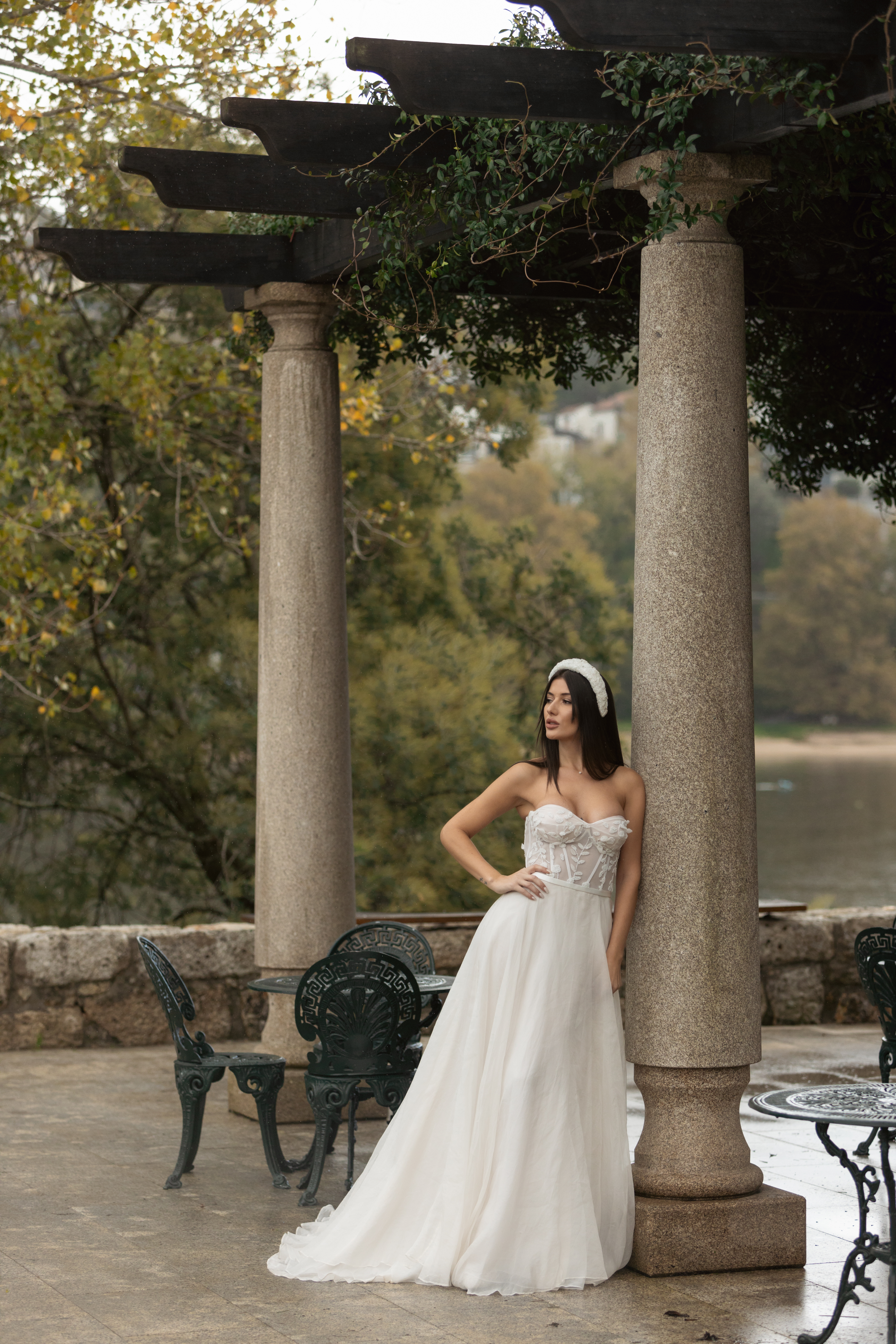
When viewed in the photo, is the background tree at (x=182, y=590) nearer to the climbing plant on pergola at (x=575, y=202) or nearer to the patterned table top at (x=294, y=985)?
the climbing plant on pergola at (x=575, y=202)

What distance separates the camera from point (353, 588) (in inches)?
579

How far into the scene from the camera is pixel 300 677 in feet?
23.5

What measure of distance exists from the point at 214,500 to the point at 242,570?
1000 millimetres

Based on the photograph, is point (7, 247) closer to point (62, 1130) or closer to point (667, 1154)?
point (62, 1130)

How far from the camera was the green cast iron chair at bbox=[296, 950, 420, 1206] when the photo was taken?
18.7 ft

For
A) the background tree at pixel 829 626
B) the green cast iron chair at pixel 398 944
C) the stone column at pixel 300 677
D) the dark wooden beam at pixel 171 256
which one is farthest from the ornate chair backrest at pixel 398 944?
the background tree at pixel 829 626

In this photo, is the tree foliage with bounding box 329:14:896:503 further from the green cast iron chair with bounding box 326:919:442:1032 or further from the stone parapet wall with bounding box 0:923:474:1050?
the stone parapet wall with bounding box 0:923:474:1050

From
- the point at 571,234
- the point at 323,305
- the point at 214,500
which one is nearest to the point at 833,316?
the point at 571,234

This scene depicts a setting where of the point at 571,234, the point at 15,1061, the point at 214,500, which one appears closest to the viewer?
the point at 571,234

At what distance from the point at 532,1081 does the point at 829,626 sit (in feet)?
135

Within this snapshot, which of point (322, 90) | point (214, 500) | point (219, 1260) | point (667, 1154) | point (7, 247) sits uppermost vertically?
point (322, 90)

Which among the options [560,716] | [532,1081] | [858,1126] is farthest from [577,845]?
[858,1126]

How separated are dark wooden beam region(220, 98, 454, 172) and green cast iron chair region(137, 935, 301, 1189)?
279 cm

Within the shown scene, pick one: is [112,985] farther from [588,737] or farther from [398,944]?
[588,737]
